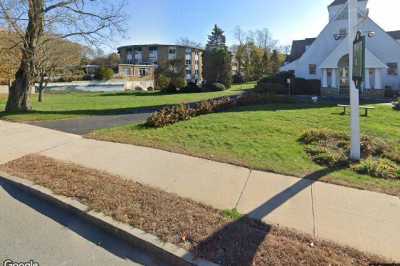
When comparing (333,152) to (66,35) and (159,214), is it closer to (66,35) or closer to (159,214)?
(159,214)

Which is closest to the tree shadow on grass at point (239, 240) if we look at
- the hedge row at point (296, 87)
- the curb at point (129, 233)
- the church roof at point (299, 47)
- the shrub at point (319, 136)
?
the curb at point (129, 233)

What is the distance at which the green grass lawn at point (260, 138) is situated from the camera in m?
5.95

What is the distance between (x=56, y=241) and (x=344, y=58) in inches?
1120

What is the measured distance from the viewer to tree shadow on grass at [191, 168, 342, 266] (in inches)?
126

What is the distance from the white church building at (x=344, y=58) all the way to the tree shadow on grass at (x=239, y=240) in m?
24.1

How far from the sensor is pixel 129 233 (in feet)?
12.2

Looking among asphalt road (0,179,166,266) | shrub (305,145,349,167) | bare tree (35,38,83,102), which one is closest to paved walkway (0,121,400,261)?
shrub (305,145,349,167)

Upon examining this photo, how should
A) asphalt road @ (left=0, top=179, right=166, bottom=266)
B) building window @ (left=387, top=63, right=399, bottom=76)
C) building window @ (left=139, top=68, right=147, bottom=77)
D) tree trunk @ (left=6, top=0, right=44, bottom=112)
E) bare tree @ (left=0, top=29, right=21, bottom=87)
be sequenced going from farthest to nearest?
building window @ (left=139, top=68, right=147, bottom=77)
building window @ (left=387, top=63, right=399, bottom=76)
bare tree @ (left=0, top=29, right=21, bottom=87)
tree trunk @ (left=6, top=0, right=44, bottom=112)
asphalt road @ (left=0, top=179, right=166, bottom=266)

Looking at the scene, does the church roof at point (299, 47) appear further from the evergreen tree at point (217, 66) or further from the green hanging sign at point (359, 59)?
the green hanging sign at point (359, 59)

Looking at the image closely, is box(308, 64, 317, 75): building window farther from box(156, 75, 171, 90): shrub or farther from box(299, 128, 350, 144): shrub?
box(299, 128, 350, 144): shrub

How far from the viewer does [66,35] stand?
16547mm

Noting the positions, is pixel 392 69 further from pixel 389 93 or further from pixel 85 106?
pixel 85 106

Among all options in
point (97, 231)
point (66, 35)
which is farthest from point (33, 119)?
point (97, 231)

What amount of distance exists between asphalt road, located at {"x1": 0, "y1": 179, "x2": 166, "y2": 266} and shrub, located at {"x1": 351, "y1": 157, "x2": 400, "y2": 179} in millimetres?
4520
